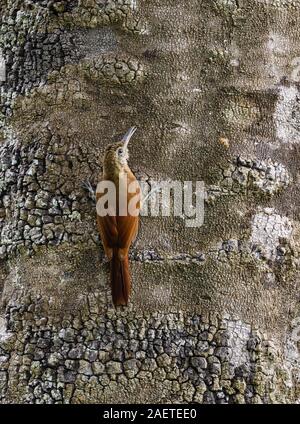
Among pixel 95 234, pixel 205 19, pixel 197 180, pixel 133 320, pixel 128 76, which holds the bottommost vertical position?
pixel 133 320

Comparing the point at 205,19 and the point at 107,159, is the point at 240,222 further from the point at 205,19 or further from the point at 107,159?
the point at 205,19

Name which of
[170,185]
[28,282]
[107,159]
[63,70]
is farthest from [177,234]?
[63,70]

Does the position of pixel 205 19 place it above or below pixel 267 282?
above

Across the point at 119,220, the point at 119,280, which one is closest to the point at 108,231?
the point at 119,220

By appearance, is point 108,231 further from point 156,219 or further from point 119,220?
point 156,219

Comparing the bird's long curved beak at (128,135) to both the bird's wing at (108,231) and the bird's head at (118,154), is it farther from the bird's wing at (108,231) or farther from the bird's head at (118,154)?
the bird's wing at (108,231)

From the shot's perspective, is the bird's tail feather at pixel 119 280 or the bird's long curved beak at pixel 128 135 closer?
the bird's tail feather at pixel 119 280

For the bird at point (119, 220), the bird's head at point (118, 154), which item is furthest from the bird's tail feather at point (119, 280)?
the bird's head at point (118, 154)

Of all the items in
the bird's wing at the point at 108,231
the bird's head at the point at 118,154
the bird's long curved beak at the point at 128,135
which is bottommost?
the bird's wing at the point at 108,231
